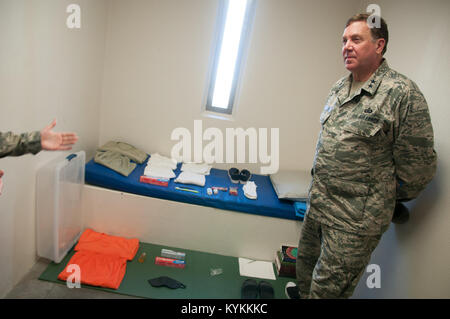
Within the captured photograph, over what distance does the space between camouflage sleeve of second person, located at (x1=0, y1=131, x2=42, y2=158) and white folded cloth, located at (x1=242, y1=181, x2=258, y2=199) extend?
1.53 meters

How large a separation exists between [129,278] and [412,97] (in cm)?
198

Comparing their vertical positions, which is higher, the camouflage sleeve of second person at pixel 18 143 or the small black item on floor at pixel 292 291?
the camouflage sleeve of second person at pixel 18 143

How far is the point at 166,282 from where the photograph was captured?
1.91 m

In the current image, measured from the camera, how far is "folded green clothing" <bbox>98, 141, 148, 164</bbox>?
8.25ft

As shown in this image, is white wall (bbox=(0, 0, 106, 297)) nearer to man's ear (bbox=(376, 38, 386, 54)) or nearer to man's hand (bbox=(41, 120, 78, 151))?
man's hand (bbox=(41, 120, 78, 151))

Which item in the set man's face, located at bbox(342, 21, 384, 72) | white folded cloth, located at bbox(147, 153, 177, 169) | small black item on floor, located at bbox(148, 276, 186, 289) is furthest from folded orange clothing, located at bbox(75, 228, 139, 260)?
man's face, located at bbox(342, 21, 384, 72)

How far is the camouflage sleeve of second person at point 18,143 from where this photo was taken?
40.8 inches

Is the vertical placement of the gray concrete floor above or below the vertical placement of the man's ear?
below

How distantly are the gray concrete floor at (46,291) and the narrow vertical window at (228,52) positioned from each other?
184 centimetres

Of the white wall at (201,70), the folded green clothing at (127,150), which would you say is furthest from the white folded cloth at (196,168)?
the folded green clothing at (127,150)

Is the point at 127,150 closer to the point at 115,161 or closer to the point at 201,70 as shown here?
the point at 115,161

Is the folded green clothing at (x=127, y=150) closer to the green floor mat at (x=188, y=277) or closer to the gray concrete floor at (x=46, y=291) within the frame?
the green floor mat at (x=188, y=277)

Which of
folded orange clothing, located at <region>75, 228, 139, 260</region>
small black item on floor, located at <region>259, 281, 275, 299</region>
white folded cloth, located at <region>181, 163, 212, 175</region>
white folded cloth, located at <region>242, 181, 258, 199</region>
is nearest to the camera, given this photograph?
small black item on floor, located at <region>259, 281, 275, 299</region>

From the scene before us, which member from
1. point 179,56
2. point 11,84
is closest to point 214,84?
point 179,56
